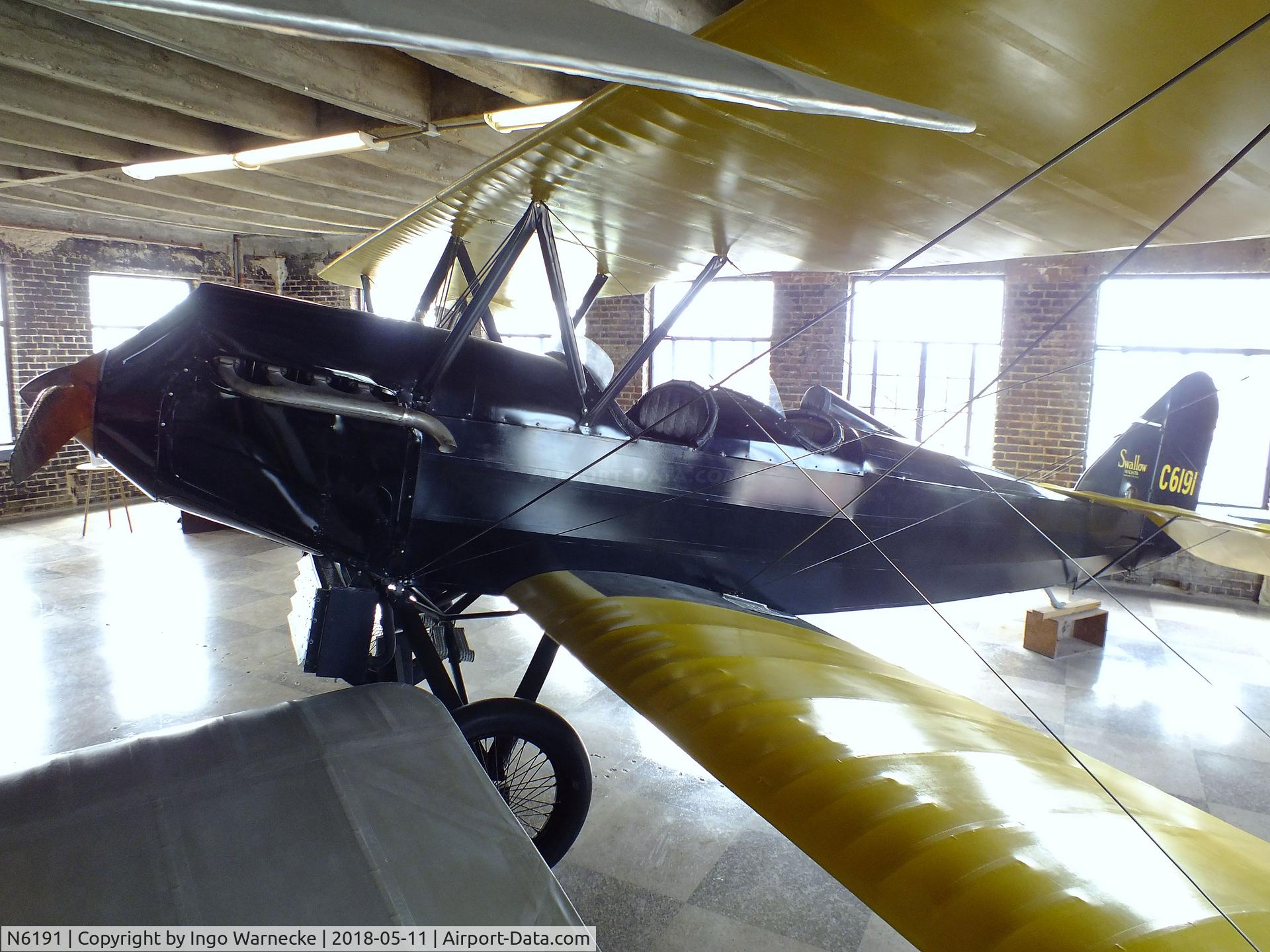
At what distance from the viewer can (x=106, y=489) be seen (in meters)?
8.36

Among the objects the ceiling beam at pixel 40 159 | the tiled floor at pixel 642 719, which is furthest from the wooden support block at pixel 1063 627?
the ceiling beam at pixel 40 159

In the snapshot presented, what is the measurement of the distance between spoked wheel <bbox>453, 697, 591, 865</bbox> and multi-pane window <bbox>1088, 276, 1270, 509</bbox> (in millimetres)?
5575

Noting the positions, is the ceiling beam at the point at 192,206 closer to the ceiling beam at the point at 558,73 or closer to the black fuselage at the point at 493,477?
the ceiling beam at the point at 558,73

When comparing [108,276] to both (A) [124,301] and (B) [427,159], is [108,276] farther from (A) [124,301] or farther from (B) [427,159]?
(B) [427,159]

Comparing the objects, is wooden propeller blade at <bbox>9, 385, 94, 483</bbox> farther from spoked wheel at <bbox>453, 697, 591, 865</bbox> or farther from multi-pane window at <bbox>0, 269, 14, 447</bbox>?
multi-pane window at <bbox>0, 269, 14, 447</bbox>

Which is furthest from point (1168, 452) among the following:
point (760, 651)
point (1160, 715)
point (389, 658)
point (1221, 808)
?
point (389, 658)

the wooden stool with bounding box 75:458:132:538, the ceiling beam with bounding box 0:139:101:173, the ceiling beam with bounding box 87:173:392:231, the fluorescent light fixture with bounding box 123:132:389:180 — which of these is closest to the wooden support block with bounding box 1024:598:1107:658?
the fluorescent light fixture with bounding box 123:132:389:180

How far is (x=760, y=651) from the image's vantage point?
212 centimetres

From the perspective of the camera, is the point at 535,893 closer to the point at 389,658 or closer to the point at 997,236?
the point at 389,658

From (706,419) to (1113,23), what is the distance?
5.91 ft

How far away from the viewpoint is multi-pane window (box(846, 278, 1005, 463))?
22.3 ft

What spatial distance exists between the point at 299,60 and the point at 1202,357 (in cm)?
671

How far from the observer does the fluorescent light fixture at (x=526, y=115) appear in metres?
3.27

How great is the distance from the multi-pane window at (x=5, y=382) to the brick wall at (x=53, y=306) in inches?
1.0
